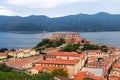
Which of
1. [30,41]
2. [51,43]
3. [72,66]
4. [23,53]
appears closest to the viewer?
[72,66]

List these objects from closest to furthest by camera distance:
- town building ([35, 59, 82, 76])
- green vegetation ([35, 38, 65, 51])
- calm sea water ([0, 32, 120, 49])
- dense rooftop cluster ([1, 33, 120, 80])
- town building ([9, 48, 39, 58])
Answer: dense rooftop cluster ([1, 33, 120, 80]) → town building ([35, 59, 82, 76]) → town building ([9, 48, 39, 58]) → green vegetation ([35, 38, 65, 51]) → calm sea water ([0, 32, 120, 49])

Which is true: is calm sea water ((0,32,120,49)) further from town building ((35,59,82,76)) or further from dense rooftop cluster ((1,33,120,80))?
town building ((35,59,82,76))

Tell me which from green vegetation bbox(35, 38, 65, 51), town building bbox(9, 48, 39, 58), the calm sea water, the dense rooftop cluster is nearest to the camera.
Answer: the dense rooftop cluster

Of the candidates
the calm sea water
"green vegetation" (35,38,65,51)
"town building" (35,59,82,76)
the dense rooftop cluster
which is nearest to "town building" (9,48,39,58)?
"green vegetation" (35,38,65,51)

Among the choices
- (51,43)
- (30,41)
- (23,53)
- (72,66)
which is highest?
(51,43)

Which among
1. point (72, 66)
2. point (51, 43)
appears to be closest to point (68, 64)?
point (72, 66)

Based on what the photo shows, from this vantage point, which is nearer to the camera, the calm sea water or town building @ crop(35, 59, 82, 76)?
town building @ crop(35, 59, 82, 76)

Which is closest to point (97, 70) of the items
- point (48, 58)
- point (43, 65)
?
point (43, 65)

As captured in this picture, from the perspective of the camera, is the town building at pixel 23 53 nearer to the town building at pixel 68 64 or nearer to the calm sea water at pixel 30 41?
the town building at pixel 68 64

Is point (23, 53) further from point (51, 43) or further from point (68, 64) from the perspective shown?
point (68, 64)

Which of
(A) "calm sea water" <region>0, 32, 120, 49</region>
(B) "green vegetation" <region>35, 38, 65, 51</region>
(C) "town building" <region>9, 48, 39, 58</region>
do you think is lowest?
(A) "calm sea water" <region>0, 32, 120, 49</region>

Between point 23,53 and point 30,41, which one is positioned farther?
point 30,41
